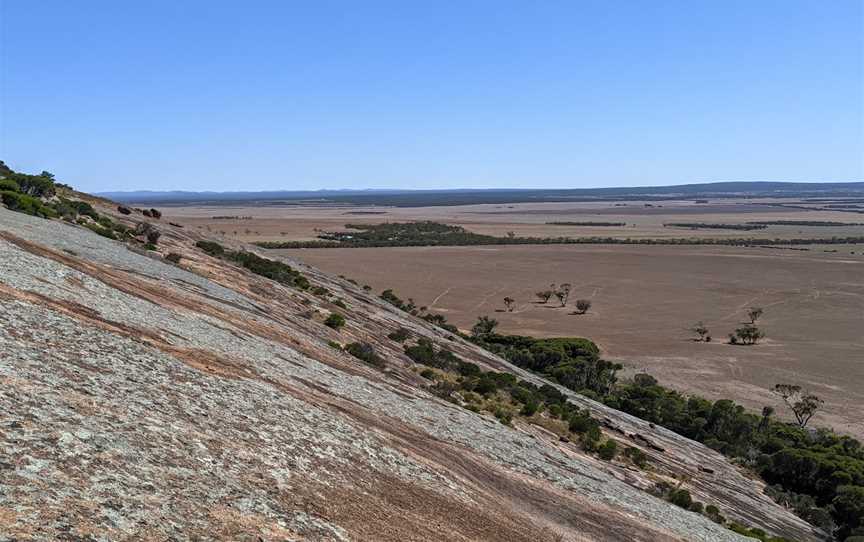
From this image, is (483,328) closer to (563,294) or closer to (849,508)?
(563,294)

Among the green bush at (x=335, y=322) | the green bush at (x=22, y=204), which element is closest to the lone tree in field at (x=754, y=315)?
the green bush at (x=335, y=322)

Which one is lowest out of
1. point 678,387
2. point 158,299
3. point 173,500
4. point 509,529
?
point 678,387

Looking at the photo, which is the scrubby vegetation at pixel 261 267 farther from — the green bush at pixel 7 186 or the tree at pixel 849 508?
the tree at pixel 849 508

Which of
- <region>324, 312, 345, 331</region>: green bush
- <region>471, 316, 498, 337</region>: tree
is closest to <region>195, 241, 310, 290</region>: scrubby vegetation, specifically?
<region>324, 312, 345, 331</region>: green bush

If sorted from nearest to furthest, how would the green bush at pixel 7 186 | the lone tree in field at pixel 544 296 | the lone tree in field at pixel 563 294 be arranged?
the green bush at pixel 7 186 < the lone tree in field at pixel 563 294 < the lone tree in field at pixel 544 296

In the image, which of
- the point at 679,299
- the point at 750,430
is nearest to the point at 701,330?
the point at 679,299

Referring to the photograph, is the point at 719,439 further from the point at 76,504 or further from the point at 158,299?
the point at 76,504

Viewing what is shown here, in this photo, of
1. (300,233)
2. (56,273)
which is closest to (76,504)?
(56,273)
